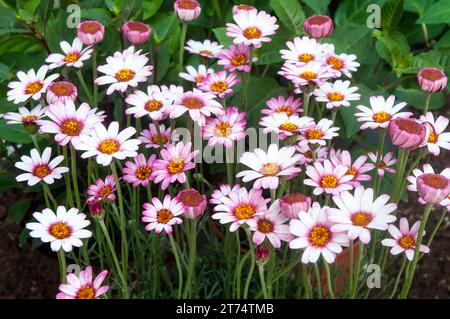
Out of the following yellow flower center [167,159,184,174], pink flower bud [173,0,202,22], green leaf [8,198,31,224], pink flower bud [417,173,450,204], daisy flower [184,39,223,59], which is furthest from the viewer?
green leaf [8,198,31,224]

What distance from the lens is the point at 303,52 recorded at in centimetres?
85

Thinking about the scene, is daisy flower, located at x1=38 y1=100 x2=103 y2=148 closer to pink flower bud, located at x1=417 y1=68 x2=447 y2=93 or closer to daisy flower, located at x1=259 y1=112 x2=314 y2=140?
daisy flower, located at x1=259 y1=112 x2=314 y2=140

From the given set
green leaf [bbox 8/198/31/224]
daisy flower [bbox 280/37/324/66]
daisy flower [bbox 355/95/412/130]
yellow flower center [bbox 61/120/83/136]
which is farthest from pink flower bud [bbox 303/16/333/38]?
green leaf [bbox 8/198/31/224]

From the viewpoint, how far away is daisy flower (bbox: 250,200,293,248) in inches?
26.9

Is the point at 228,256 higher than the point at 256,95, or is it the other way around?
the point at 256,95

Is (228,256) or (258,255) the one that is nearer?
(258,255)

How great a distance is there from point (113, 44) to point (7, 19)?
0.59ft

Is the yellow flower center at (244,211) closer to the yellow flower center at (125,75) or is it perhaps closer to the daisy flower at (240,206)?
the daisy flower at (240,206)

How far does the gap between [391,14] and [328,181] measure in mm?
543

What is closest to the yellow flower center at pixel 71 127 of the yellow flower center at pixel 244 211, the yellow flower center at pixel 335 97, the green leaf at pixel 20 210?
the yellow flower center at pixel 244 211

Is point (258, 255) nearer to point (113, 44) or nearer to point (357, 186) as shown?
point (357, 186)

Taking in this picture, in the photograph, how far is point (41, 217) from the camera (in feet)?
2.39

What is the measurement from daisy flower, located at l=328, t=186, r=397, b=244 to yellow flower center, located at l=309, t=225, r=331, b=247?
0.06 feet
